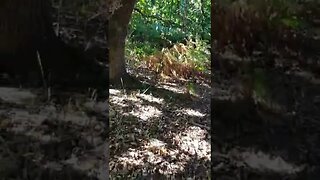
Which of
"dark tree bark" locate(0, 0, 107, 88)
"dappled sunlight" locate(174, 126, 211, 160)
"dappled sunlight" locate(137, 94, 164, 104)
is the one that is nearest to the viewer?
"dark tree bark" locate(0, 0, 107, 88)

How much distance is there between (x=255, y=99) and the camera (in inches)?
60.2

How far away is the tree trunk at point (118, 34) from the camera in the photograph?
→ 14.3 ft

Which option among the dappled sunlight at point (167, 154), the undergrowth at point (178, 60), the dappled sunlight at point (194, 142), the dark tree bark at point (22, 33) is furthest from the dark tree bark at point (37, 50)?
the undergrowth at point (178, 60)

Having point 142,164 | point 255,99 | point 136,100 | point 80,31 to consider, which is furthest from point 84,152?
point 136,100

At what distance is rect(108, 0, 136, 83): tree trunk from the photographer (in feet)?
14.3

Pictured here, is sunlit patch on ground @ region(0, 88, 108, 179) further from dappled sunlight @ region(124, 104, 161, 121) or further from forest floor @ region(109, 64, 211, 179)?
dappled sunlight @ region(124, 104, 161, 121)

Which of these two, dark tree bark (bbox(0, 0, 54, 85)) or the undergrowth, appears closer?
dark tree bark (bbox(0, 0, 54, 85))

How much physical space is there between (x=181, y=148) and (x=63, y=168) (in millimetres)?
2377

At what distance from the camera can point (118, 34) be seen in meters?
4.56

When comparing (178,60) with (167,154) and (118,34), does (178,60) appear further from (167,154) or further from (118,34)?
(167,154)

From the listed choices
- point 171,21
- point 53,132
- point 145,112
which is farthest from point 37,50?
point 171,21

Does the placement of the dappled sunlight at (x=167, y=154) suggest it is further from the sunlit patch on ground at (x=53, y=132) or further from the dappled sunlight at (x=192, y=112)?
the sunlit patch on ground at (x=53, y=132)

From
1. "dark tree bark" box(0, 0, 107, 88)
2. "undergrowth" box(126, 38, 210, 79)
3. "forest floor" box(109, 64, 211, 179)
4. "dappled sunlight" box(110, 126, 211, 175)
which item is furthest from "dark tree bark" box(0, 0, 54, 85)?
"undergrowth" box(126, 38, 210, 79)

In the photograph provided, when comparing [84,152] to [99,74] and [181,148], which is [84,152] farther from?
[181,148]
